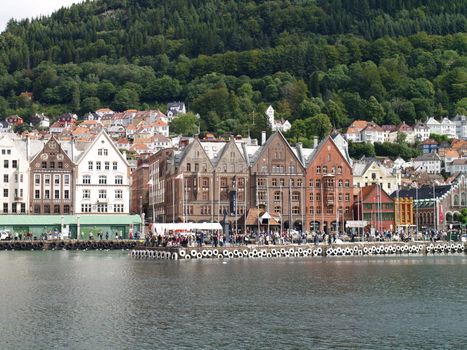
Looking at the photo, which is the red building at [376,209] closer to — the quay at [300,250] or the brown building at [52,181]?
the quay at [300,250]

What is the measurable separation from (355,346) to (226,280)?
92.1ft

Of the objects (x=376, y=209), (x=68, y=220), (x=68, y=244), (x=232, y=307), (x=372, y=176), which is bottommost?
(x=232, y=307)

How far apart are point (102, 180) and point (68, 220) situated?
26.3 ft

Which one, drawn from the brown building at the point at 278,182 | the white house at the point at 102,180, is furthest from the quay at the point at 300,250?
the white house at the point at 102,180

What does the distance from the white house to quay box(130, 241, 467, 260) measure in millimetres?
23092

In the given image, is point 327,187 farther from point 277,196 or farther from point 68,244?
point 68,244

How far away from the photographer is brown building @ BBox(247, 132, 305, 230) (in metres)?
129

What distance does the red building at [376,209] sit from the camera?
13488 centimetres

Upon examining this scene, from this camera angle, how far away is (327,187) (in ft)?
431

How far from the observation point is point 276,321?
49.6 metres

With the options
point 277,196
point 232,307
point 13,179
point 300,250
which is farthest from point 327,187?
point 232,307

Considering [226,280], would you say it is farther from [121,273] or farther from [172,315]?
[172,315]

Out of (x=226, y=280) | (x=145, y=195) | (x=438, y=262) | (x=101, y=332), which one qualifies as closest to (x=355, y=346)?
(x=101, y=332)

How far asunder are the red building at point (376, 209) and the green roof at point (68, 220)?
3020cm
